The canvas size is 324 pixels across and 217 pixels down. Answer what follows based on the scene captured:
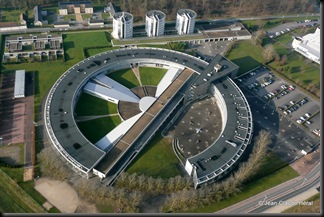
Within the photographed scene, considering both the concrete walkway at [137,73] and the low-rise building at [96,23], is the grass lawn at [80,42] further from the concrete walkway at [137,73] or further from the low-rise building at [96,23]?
the concrete walkway at [137,73]

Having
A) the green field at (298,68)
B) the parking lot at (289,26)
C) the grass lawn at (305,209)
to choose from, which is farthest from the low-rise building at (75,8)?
the grass lawn at (305,209)

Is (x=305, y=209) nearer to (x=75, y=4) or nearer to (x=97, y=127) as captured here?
(x=97, y=127)

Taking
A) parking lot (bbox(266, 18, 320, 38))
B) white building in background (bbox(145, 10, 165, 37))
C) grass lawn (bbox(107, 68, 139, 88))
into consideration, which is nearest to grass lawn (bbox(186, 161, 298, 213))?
grass lawn (bbox(107, 68, 139, 88))

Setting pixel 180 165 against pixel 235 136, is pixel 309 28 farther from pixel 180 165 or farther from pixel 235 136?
pixel 180 165

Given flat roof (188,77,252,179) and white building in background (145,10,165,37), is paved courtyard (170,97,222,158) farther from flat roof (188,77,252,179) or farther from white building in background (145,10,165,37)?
white building in background (145,10,165,37)

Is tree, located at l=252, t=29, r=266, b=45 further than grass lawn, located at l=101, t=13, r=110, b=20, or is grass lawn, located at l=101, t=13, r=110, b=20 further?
grass lawn, located at l=101, t=13, r=110, b=20

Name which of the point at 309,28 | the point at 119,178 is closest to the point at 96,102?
the point at 119,178
